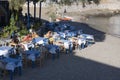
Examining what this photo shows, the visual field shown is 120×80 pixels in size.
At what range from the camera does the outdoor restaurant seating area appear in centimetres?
1498

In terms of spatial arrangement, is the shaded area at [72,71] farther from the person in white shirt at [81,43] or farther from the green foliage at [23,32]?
the green foliage at [23,32]

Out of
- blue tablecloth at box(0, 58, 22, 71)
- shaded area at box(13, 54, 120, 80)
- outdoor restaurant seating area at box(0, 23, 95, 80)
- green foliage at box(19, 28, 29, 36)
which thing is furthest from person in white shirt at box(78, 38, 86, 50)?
blue tablecloth at box(0, 58, 22, 71)

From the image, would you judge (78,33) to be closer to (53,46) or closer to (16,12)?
(16,12)

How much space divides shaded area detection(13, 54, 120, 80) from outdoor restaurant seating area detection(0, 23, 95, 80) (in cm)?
41

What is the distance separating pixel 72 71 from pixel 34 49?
230 centimetres

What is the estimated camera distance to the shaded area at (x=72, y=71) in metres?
15.5

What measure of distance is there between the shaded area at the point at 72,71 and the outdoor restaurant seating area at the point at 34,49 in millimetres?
409

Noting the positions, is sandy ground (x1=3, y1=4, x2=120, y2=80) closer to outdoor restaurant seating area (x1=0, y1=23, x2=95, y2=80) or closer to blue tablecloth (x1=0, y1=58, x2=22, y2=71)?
outdoor restaurant seating area (x1=0, y1=23, x2=95, y2=80)

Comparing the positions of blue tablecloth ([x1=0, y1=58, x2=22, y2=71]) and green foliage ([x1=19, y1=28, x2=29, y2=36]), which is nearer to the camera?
blue tablecloth ([x1=0, y1=58, x2=22, y2=71])

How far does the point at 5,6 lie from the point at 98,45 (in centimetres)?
619

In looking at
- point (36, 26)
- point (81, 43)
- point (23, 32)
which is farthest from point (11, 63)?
point (36, 26)

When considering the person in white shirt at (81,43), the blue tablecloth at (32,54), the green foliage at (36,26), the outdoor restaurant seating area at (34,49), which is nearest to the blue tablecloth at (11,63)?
the outdoor restaurant seating area at (34,49)

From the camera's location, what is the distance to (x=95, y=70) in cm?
1700

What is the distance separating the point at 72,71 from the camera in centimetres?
1653
